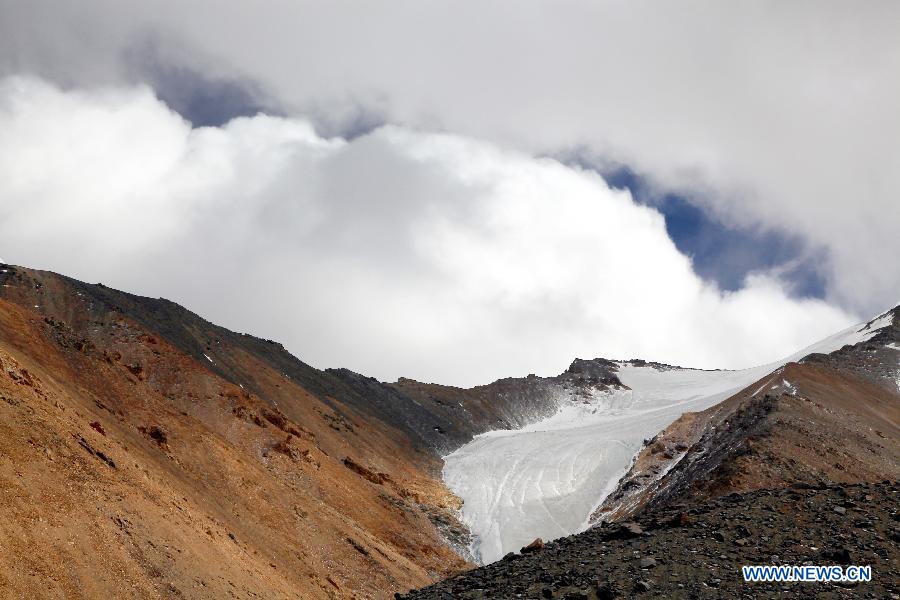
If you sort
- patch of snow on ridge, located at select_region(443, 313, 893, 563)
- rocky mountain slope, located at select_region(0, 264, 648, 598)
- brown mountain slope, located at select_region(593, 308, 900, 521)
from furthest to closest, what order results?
1. patch of snow on ridge, located at select_region(443, 313, 893, 563)
2. brown mountain slope, located at select_region(593, 308, 900, 521)
3. rocky mountain slope, located at select_region(0, 264, 648, 598)

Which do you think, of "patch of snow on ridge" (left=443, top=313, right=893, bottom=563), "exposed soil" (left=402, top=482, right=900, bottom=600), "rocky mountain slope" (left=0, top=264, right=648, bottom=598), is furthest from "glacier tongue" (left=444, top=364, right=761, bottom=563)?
"exposed soil" (left=402, top=482, right=900, bottom=600)

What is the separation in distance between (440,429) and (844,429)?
168ft

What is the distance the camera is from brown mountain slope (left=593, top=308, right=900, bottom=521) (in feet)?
125

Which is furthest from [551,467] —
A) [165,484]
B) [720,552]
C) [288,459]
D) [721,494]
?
[165,484]

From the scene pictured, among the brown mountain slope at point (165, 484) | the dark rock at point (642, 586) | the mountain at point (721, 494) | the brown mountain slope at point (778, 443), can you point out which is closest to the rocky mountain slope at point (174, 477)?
the brown mountain slope at point (165, 484)

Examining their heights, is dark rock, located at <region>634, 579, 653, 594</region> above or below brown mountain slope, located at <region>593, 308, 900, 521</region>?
below

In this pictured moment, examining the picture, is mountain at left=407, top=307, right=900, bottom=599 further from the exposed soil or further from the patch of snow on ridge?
the patch of snow on ridge

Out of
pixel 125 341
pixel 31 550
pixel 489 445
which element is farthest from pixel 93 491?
pixel 489 445

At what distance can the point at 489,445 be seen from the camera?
8256cm

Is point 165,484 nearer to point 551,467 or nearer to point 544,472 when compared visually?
point 544,472

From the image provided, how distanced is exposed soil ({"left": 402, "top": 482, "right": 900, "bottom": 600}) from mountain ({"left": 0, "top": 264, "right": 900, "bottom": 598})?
14.3 feet

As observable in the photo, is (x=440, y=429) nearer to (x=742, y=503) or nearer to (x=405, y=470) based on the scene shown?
(x=405, y=470)

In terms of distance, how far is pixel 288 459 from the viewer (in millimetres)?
38188

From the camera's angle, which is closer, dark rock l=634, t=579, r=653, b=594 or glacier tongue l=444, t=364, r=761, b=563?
dark rock l=634, t=579, r=653, b=594
